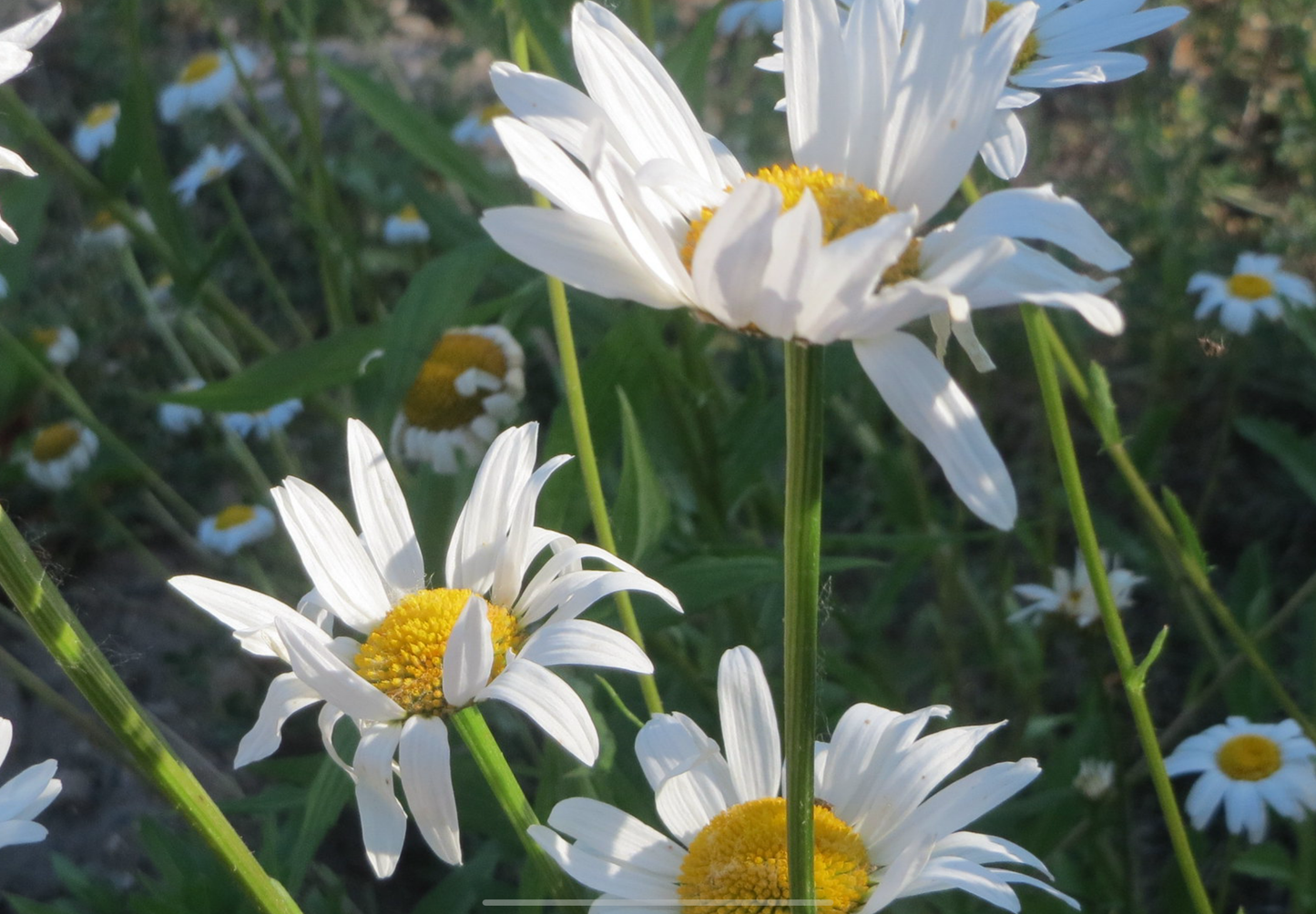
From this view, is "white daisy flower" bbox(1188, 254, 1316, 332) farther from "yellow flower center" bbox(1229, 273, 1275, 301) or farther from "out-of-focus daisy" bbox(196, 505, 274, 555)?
"out-of-focus daisy" bbox(196, 505, 274, 555)

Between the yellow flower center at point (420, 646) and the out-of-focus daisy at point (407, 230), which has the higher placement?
the out-of-focus daisy at point (407, 230)

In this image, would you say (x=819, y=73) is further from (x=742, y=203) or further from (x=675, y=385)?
(x=675, y=385)

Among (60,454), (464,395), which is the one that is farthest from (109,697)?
(60,454)

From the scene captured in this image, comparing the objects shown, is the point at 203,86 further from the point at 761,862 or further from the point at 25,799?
the point at 761,862

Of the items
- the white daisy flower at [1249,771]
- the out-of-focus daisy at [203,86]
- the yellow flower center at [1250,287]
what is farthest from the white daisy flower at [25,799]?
the out-of-focus daisy at [203,86]

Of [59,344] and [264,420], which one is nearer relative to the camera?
[264,420]

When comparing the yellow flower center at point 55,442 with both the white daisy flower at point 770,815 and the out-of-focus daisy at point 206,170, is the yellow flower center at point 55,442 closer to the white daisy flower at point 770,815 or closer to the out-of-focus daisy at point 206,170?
the out-of-focus daisy at point 206,170

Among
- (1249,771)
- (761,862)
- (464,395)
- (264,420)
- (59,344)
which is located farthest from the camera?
(59,344)

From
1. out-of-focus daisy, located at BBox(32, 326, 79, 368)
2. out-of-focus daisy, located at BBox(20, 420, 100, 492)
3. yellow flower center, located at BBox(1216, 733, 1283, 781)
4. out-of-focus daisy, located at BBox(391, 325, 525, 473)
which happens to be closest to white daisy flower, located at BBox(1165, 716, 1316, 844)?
yellow flower center, located at BBox(1216, 733, 1283, 781)
